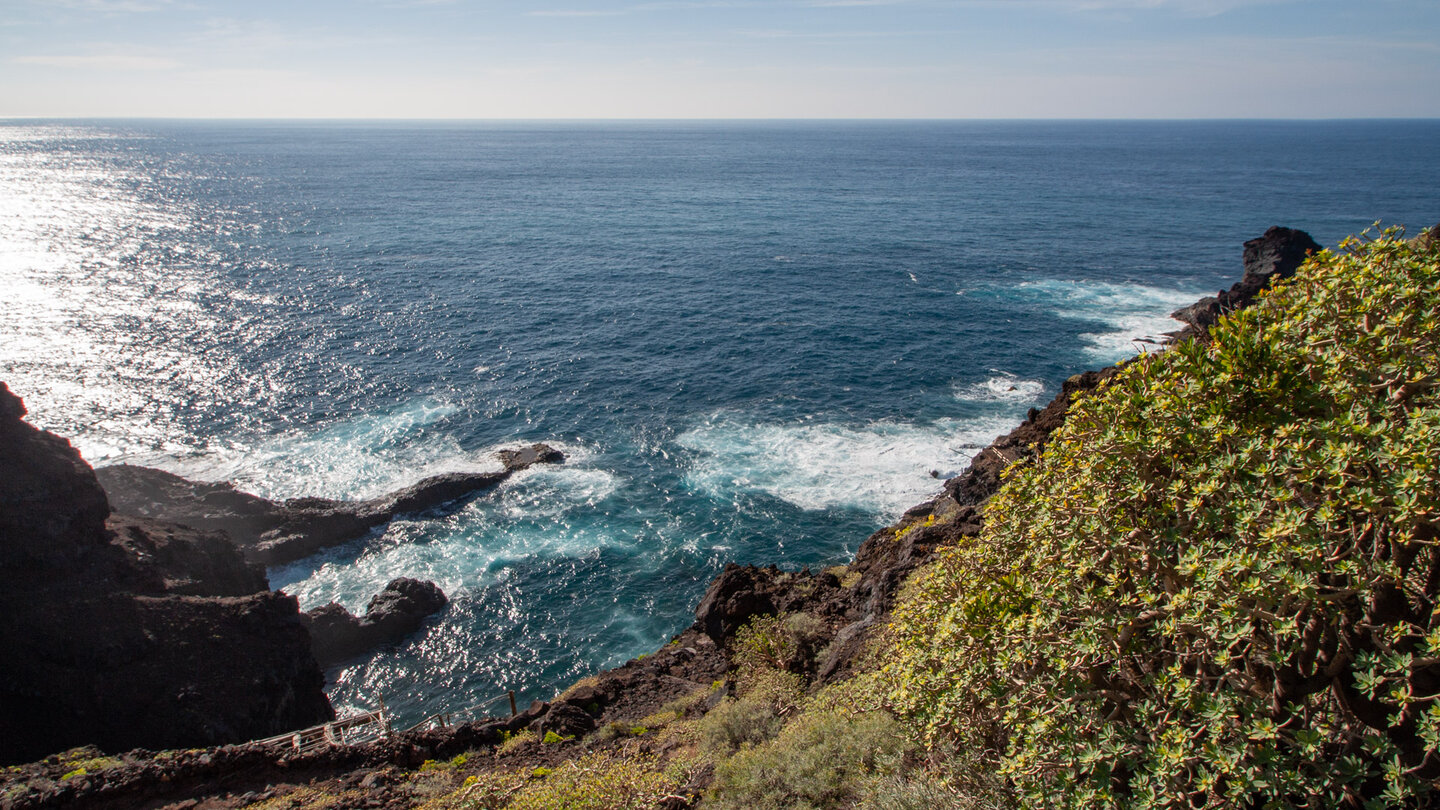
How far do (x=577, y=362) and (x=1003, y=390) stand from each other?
3512 cm

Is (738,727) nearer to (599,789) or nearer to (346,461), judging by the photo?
(599,789)

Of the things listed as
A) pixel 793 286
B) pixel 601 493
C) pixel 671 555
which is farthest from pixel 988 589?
pixel 793 286

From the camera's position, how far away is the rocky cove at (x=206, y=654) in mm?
18562

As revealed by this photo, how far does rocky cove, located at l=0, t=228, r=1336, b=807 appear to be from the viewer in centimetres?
1856

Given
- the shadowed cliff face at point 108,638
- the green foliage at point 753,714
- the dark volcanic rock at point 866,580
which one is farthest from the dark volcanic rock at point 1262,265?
the shadowed cliff face at point 108,638

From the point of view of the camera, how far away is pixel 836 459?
1859 inches

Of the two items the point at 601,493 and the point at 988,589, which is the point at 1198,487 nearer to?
the point at 988,589

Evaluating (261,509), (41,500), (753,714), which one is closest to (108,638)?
(41,500)

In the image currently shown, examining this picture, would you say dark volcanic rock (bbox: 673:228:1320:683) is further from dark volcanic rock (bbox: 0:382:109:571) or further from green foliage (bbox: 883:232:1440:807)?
dark volcanic rock (bbox: 0:382:109:571)

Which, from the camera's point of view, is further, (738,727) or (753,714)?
(753,714)

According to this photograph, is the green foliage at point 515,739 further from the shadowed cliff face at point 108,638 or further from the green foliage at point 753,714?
the shadowed cliff face at point 108,638

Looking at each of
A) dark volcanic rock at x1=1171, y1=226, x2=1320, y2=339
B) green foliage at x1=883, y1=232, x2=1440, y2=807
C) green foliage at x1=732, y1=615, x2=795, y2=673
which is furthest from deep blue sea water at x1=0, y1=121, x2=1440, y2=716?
green foliage at x1=883, y1=232, x2=1440, y2=807

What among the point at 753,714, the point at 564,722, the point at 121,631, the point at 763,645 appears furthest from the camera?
the point at 121,631

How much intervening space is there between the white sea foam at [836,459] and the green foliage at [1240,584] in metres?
30.9
